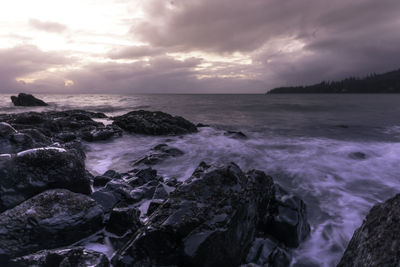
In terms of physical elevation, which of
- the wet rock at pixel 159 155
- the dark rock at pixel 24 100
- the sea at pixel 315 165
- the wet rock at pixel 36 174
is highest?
the dark rock at pixel 24 100

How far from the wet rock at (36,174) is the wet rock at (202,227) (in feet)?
8.08

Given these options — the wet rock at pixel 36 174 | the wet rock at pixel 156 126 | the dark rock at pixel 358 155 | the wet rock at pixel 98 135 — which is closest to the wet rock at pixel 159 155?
the wet rock at pixel 36 174

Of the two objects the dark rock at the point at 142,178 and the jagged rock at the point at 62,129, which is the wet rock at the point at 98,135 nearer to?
the jagged rock at the point at 62,129

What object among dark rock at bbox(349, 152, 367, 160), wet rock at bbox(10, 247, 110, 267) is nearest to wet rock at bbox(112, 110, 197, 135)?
dark rock at bbox(349, 152, 367, 160)

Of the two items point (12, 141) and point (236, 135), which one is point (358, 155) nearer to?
point (236, 135)

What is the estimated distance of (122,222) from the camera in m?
4.03

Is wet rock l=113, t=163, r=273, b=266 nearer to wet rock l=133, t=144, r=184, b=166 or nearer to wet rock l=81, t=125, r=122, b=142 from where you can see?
wet rock l=133, t=144, r=184, b=166

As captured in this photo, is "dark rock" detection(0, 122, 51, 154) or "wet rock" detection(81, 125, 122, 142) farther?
"wet rock" detection(81, 125, 122, 142)

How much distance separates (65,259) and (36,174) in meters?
2.46

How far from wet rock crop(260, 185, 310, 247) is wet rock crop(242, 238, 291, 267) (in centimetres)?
29

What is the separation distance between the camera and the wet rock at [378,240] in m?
2.32

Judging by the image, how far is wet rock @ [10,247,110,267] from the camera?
113 inches

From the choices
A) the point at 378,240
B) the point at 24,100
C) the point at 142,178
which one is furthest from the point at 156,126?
the point at 24,100

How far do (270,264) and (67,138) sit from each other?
1227 cm
